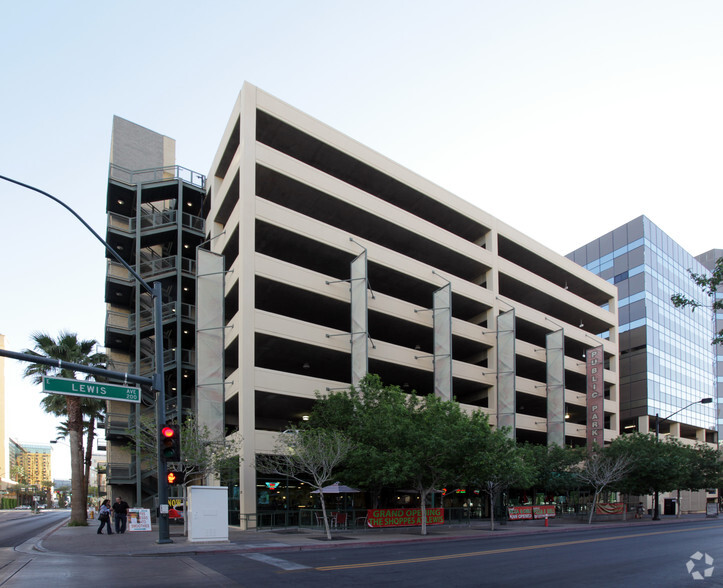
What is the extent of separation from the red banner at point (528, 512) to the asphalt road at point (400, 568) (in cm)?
1877

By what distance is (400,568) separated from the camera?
51.9ft

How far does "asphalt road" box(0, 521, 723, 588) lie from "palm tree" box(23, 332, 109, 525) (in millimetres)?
18427

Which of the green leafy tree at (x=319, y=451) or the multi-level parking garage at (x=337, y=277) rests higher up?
the multi-level parking garage at (x=337, y=277)

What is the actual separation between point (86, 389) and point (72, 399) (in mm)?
20361

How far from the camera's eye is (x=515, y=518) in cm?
4019

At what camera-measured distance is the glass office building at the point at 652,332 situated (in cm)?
6775

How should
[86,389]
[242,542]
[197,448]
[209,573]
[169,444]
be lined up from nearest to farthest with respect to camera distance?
[209,573]
[86,389]
[169,444]
[242,542]
[197,448]

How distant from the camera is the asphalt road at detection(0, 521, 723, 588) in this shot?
13344 mm

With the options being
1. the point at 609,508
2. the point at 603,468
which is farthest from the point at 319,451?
the point at 609,508

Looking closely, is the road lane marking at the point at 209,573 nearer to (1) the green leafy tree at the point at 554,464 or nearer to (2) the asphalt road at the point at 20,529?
(2) the asphalt road at the point at 20,529

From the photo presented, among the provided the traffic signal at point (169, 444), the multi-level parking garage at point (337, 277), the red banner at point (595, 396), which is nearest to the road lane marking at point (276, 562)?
the traffic signal at point (169, 444)

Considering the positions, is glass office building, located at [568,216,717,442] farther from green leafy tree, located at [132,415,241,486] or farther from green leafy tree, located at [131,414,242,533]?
green leafy tree, located at [132,415,241,486]

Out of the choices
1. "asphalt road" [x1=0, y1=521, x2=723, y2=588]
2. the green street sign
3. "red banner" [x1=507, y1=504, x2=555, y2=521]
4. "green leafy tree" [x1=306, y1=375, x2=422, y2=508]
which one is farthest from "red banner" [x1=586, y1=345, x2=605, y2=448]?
the green street sign

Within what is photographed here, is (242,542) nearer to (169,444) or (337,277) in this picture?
(169,444)
